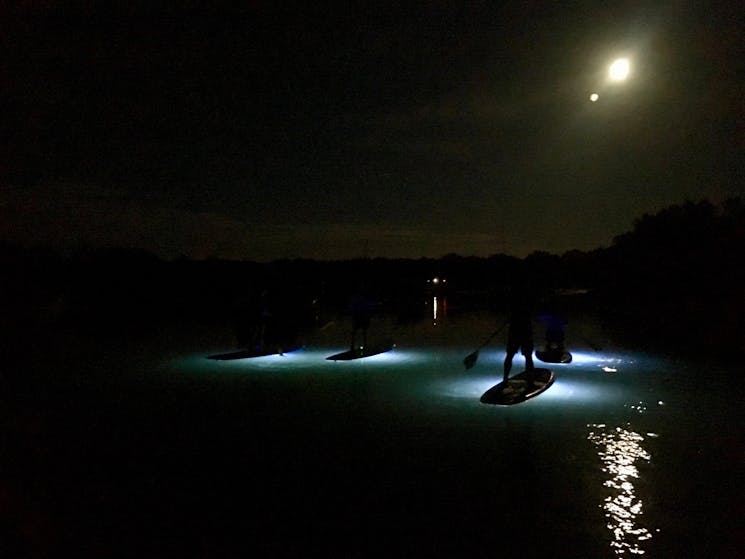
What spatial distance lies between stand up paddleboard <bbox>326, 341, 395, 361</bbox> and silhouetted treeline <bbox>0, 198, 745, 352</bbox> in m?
2.22

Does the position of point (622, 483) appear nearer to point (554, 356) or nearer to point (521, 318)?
point (521, 318)

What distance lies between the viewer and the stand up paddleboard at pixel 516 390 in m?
12.6

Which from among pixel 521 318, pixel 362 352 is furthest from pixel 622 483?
pixel 362 352

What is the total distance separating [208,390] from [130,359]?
24.2 feet

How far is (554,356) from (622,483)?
1145 cm

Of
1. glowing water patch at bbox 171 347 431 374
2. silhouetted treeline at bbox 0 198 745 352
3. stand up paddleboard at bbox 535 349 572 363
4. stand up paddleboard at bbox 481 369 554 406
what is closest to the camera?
stand up paddleboard at bbox 481 369 554 406

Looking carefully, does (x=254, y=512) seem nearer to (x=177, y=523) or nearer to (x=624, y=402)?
(x=177, y=523)

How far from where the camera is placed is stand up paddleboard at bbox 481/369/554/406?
12.6 m

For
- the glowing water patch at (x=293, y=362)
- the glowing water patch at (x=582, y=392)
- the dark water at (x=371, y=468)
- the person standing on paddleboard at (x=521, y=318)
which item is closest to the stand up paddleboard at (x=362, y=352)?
the glowing water patch at (x=293, y=362)

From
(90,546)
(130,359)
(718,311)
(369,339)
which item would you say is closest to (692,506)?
(90,546)

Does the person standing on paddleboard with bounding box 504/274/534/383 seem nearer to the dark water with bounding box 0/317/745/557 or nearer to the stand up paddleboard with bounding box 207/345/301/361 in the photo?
the dark water with bounding box 0/317/745/557

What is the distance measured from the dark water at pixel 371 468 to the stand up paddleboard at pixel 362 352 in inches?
151

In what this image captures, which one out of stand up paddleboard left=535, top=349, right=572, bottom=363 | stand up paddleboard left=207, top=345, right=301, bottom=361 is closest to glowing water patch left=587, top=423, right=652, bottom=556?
stand up paddleboard left=535, top=349, right=572, bottom=363

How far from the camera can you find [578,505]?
7.14 metres
